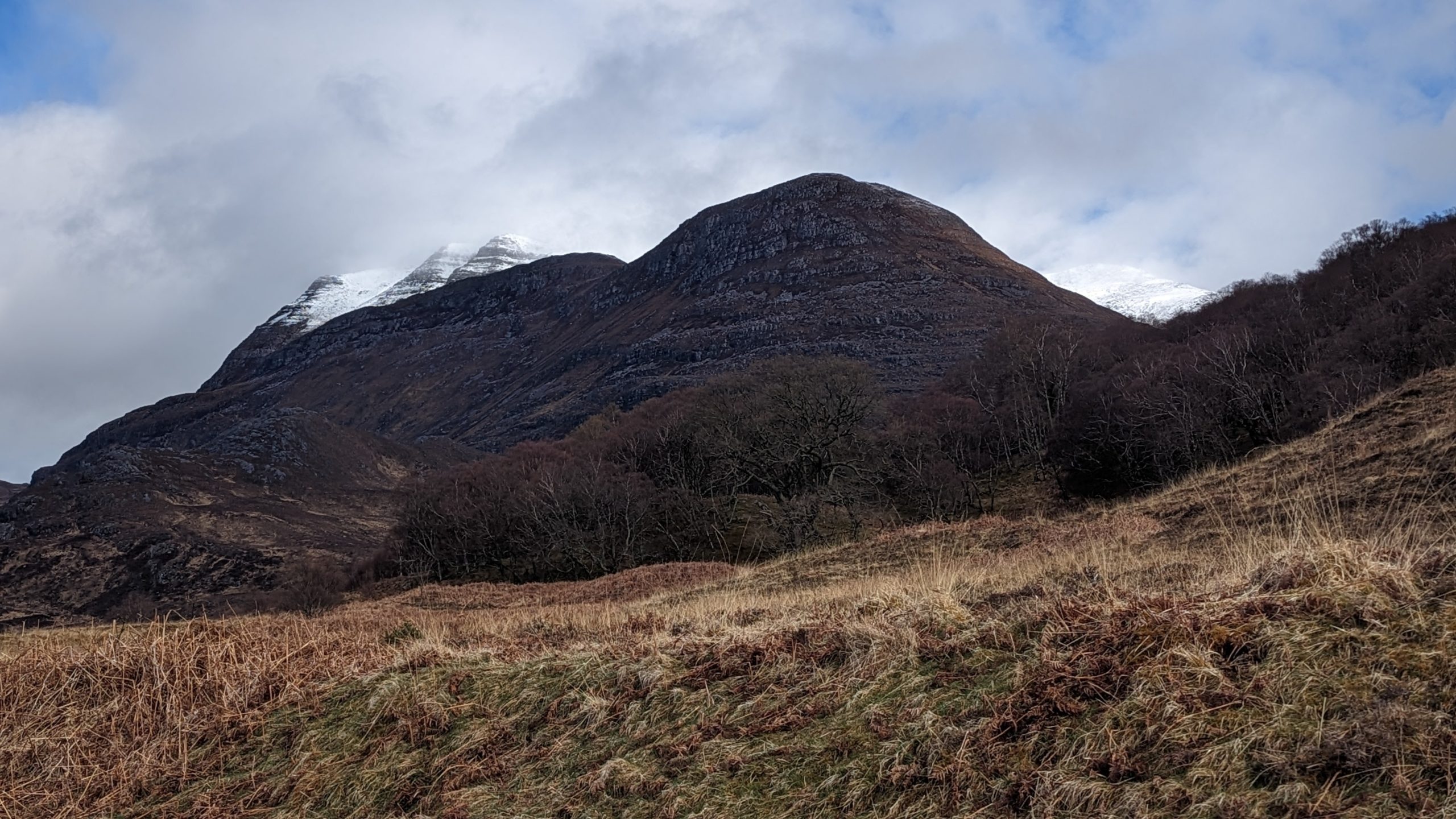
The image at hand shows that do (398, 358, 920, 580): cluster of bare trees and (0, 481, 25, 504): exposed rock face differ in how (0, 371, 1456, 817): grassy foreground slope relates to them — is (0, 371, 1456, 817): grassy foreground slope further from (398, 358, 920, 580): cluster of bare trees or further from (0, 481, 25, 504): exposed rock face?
(0, 481, 25, 504): exposed rock face

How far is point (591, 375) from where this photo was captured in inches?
6309

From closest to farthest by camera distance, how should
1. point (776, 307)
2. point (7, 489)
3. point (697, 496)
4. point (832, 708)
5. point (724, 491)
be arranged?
point (832, 708) < point (697, 496) < point (724, 491) < point (776, 307) < point (7, 489)

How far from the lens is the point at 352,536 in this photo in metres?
87.8

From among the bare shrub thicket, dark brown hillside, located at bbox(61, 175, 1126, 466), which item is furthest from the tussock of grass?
dark brown hillside, located at bbox(61, 175, 1126, 466)

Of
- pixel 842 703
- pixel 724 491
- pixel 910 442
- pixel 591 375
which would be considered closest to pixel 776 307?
pixel 591 375

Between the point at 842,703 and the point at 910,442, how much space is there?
52.0 meters

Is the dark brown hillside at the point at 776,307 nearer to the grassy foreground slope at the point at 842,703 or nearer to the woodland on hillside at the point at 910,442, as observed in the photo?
the woodland on hillside at the point at 910,442

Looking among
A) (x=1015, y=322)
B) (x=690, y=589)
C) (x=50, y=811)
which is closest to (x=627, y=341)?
(x=1015, y=322)

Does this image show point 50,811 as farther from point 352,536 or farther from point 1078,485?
point 352,536

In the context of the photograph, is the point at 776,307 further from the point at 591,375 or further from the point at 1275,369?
the point at 1275,369

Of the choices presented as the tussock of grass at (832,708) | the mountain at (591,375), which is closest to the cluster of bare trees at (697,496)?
the mountain at (591,375)

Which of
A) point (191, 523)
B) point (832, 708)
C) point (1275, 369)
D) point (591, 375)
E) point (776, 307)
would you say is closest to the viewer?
point (832, 708)

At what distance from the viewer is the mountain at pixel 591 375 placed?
256ft

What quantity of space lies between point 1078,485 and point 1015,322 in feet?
123
